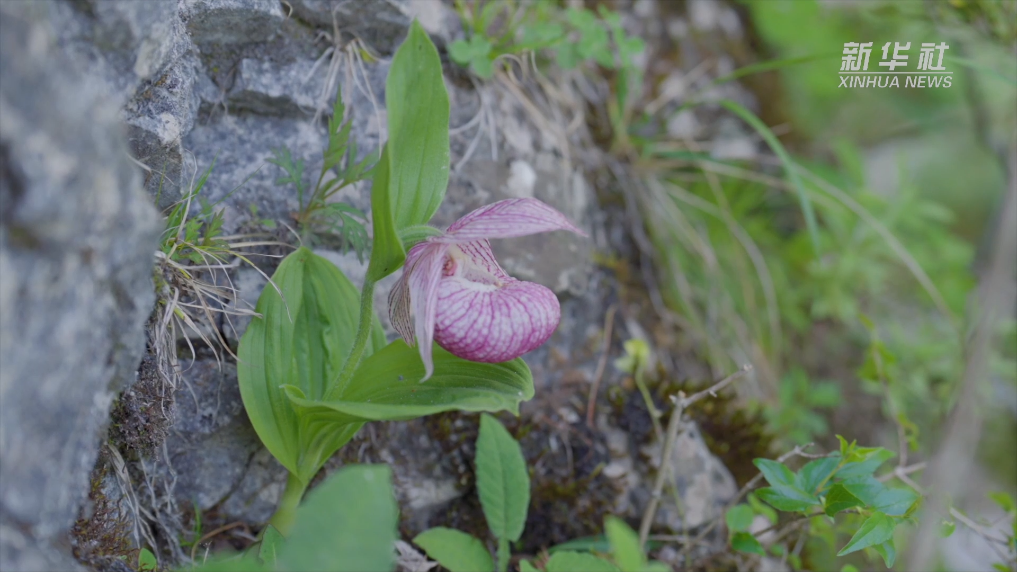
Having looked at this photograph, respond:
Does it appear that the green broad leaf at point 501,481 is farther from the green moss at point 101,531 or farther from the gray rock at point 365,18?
the gray rock at point 365,18

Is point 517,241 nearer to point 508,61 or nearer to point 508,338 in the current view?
point 508,61

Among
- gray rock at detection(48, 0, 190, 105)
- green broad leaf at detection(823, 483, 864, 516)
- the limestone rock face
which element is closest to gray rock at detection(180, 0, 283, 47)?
the limestone rock face

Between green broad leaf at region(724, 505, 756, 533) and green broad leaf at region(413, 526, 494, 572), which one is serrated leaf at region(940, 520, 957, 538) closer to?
green broad leaf at region(724, 505, 756, 533)

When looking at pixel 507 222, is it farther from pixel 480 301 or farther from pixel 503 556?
pixel 503 556

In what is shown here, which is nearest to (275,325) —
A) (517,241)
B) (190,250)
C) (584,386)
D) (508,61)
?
(190,250)

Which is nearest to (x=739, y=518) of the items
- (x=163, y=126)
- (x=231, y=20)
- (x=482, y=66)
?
(x=482, y=66)

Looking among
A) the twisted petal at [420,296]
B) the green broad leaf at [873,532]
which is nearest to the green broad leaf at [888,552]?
the green broad leaf at [873,532]
